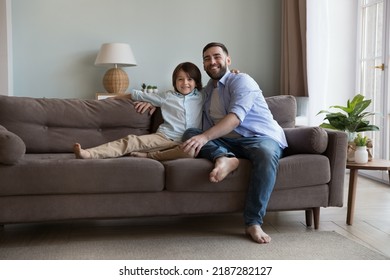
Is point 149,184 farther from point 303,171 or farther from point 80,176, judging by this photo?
point 303,171

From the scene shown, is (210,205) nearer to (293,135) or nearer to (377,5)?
(293,135)

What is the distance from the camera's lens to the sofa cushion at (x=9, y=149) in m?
2.15

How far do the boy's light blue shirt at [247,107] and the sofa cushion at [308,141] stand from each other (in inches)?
2.1

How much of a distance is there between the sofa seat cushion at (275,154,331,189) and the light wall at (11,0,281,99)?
119 inches

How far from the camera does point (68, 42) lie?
506 centimetres

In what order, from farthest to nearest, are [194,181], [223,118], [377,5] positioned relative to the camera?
[377,5]
[223,118]
[194,181]

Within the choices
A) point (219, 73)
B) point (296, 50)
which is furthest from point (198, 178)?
point (296, 50)

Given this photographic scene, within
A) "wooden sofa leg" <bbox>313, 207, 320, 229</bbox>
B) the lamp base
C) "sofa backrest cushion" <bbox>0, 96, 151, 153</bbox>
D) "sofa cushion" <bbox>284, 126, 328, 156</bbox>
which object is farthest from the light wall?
"wooden sofa leg" <bbox>313, 207, 320, 229</bbox>

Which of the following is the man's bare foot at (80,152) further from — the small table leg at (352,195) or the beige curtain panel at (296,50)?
the beige curtain panel at (296,50)

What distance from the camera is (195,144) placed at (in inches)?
93.1
